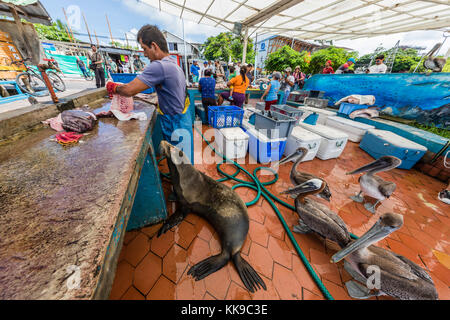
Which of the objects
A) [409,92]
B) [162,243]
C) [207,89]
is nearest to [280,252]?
[162,243]

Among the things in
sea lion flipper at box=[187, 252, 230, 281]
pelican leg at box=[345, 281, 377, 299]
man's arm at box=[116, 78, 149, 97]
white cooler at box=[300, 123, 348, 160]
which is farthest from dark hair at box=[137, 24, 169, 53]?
white cooler at box=[300, 123, 348, 160]

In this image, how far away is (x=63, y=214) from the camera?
0.85 m

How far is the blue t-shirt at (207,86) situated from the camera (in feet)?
17.1

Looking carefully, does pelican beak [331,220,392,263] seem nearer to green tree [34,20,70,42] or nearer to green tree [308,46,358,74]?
green tree [308,46,358,74]

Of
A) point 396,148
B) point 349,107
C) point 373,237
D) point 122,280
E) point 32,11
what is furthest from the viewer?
point 349,107

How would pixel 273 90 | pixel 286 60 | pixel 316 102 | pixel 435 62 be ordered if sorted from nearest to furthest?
1. pixel 435 62
2. pixel 273 90
3. pixel 316 102
4. pixel 286 60

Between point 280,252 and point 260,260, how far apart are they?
1.00 feet

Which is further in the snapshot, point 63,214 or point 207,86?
point 207,86

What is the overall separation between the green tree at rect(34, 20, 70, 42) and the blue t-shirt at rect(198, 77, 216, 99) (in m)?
33.4

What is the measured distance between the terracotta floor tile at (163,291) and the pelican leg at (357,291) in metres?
1.91

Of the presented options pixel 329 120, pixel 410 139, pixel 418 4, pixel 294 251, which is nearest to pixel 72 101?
pixel 294 251

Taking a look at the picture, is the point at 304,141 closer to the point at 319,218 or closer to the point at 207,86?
the point at 319,218

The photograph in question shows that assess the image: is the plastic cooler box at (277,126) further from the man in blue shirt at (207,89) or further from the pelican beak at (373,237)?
the pelican beak at (373,237)

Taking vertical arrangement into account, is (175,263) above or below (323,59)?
below
